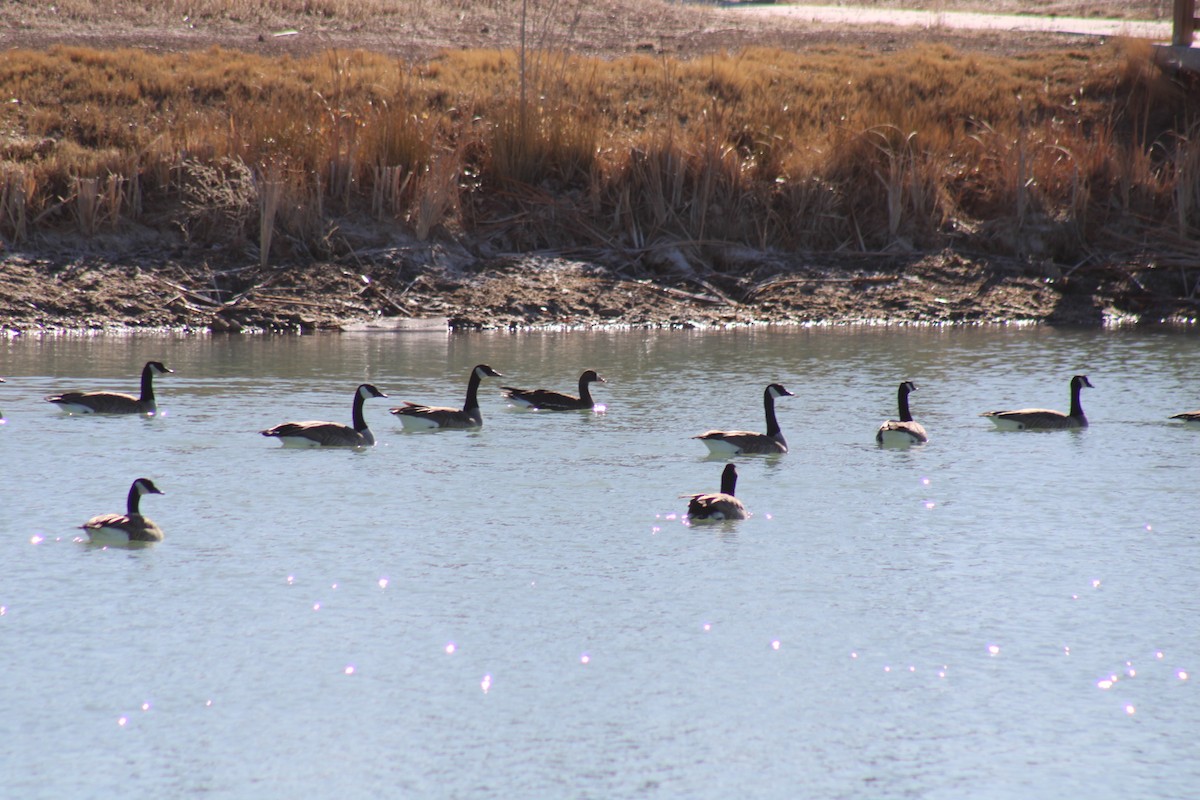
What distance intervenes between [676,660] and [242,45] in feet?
88.0

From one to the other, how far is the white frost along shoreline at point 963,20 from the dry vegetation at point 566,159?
938 centimetres

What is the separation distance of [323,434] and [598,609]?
529 cm

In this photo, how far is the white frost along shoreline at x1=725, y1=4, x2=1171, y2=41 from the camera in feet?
125

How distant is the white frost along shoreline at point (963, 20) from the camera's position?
125 feet

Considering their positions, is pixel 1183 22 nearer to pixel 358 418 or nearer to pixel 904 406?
pixel 904 406

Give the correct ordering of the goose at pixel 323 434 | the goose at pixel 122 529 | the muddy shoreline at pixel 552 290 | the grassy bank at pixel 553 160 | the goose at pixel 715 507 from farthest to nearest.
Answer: the grassy bank at pixel 553 160 < the muddy shoreline at pixel 552 290 < the goose at pixel 323 434 < the goose at pixel 715 507 < the goose at pixel 122 529

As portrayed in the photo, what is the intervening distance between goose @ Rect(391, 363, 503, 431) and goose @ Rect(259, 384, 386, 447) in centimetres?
57

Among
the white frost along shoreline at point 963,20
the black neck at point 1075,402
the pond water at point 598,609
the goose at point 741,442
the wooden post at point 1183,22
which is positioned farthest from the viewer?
the white frost along shoreline at point 963,20

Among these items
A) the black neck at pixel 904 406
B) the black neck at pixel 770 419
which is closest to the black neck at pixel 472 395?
the black neck at pixel 770 419

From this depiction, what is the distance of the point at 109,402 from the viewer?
1473cm

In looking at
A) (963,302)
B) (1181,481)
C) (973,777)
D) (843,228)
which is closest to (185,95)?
(843,228)

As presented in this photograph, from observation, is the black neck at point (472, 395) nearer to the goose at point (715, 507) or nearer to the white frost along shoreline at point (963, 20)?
the goose at point (715, 507)

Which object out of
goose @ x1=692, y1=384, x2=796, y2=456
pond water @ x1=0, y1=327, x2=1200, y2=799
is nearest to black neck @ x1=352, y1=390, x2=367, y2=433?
pond water @ x1=0, y1=327, x2=1200, y2=799

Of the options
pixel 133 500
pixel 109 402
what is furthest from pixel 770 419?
pixel 109 402
